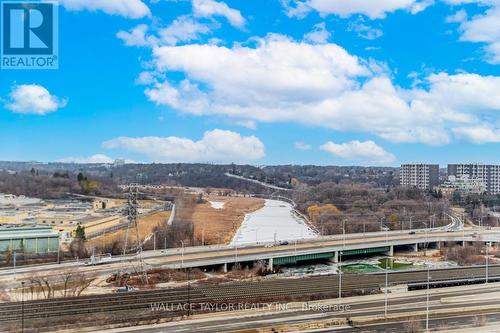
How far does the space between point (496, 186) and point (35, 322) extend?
121 metres

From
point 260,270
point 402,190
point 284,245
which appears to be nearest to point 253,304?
point 260,270

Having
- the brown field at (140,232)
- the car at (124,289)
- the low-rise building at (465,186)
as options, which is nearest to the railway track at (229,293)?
the car at (124,289)

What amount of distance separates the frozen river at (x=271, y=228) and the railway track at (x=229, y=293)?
59.9ft

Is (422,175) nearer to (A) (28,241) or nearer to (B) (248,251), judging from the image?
(B) (248,251)

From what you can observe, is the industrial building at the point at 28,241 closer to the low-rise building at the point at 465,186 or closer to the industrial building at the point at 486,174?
the low-rise building at the point at 465,186

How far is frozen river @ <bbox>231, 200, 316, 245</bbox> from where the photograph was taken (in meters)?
57.4

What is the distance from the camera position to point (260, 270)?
39781mm

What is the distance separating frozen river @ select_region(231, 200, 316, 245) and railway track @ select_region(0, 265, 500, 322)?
59.9 feet

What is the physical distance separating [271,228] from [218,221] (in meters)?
8.59

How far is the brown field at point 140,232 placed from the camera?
4616cm

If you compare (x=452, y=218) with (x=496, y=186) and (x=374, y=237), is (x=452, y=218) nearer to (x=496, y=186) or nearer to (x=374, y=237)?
(x=374, y=237)

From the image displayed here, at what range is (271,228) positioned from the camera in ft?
225

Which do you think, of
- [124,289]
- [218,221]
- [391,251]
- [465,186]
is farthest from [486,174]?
[124,289]

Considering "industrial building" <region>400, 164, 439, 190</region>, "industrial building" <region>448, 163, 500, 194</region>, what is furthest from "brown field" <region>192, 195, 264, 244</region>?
"industrial building" <region>448, 163, 500, 194</region>
